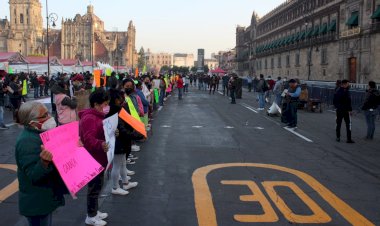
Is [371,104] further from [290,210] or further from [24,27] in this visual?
[24,27]

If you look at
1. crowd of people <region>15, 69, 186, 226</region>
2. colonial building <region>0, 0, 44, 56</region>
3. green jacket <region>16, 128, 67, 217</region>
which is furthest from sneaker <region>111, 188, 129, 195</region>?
colonial building <region>0, 0, 44, 56</region>

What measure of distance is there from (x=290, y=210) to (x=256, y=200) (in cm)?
59

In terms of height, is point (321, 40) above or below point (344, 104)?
above

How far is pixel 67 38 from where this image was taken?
13162 cm

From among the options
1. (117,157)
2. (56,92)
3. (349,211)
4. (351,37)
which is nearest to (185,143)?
(56,92)

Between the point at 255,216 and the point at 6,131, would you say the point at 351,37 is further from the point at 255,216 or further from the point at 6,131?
the point at 255,216

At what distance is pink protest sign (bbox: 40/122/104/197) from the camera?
342cm

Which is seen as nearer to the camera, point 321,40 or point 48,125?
point 48,125

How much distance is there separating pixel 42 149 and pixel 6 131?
11.1m

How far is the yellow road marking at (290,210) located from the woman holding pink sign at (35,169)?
3.18 metres

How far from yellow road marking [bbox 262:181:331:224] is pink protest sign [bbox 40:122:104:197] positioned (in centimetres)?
283

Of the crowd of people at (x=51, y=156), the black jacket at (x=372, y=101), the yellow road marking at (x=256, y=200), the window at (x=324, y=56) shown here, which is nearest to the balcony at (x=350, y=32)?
the window at (x=324, y=56)

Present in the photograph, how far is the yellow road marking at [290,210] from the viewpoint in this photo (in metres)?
5.41

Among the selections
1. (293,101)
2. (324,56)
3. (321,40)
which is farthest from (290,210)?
(321,40)
